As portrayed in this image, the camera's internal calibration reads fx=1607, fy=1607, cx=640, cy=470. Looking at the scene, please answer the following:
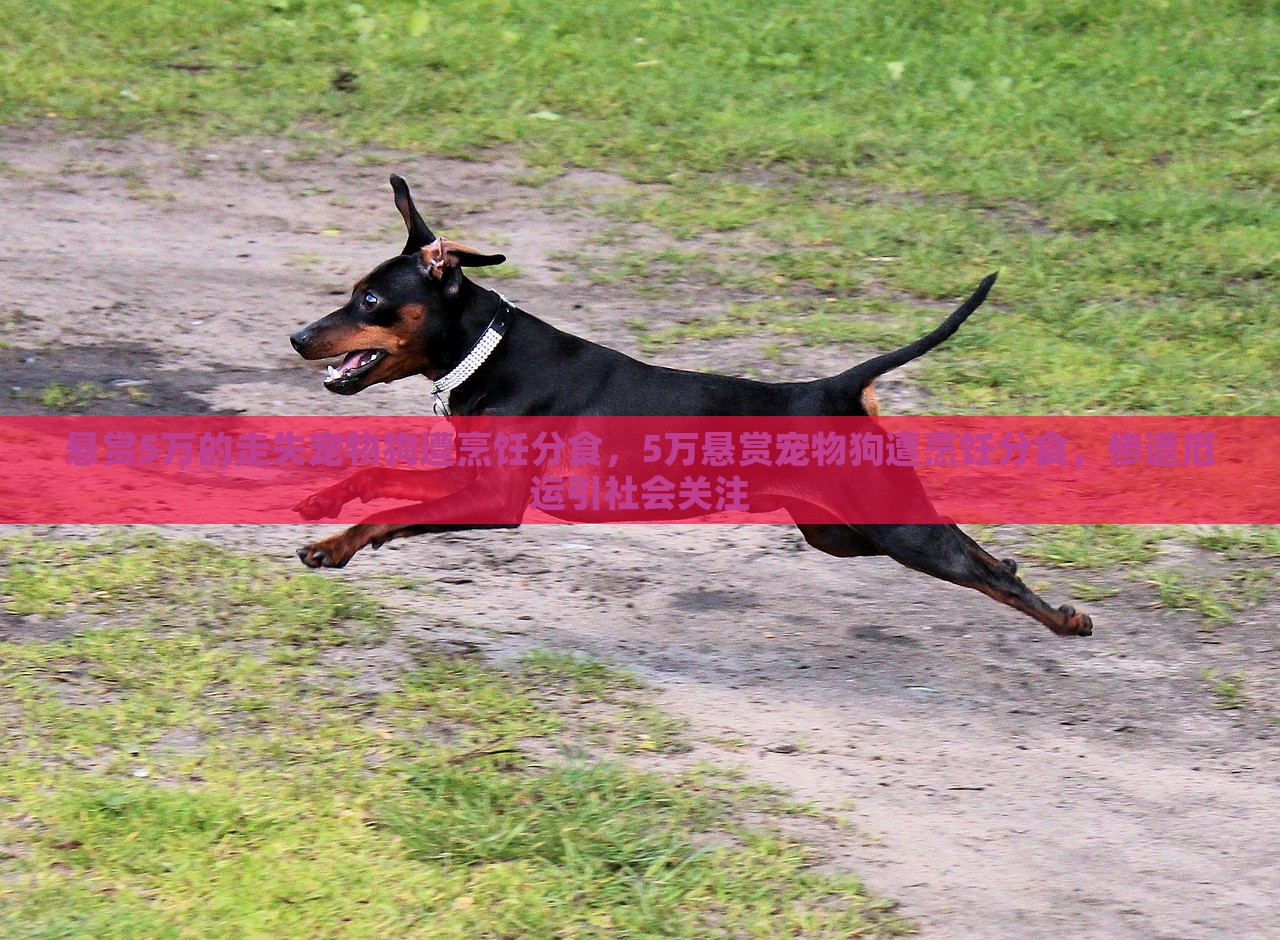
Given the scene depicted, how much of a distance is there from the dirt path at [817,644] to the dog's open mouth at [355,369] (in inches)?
36.7

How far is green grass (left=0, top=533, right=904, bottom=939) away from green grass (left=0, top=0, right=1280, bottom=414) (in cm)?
387

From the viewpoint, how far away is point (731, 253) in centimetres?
1009

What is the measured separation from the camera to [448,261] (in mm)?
5445

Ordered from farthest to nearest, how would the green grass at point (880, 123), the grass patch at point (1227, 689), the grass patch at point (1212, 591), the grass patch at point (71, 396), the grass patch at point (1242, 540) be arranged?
the green grass at point (880, 123) < the grass patch at point (71, 396) < the grass patch at point (1242, 540) < the grass patch at point (1212, 591) < the grass patch at point (1227, 689)

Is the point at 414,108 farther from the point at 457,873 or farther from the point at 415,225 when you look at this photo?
the point at 457,873

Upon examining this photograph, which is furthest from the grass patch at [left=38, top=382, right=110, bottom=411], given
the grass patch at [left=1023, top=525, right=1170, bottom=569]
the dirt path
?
the grass patch at [left=1023, top=525, right=1170, bottom=569]

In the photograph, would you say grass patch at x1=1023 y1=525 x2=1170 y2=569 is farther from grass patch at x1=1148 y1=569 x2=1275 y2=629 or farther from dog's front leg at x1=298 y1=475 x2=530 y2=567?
dog's front leg at x1=298 y1=475 x2=530 y2=567

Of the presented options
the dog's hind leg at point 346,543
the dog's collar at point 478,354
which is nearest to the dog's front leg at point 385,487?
the dog's hind leg at point 346,543

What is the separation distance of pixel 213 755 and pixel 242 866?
613 mm

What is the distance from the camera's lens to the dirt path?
4625mm

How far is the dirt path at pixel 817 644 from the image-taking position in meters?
4.62

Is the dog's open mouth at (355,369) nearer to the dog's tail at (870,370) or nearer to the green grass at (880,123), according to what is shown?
the dog's tail at (870,370)

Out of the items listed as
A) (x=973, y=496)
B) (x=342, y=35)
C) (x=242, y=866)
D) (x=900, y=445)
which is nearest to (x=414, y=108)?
(x=342, y=35)

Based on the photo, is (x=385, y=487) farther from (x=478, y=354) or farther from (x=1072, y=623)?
(x=1072, y=623)
